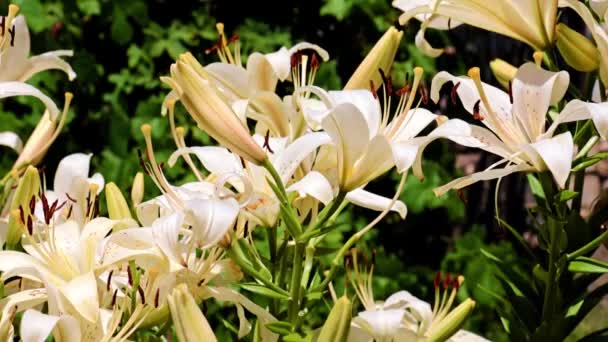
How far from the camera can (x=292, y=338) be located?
0.59 metres

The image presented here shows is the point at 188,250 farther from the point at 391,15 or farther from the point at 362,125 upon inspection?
the point at 391,15

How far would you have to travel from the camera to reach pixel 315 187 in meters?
0.61

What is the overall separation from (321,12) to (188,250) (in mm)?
1378

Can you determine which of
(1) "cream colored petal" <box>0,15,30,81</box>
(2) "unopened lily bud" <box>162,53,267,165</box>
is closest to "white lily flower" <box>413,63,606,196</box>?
(2) "unopened lily bud" <box>162,53,267,165</box>

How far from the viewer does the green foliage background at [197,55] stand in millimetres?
1875

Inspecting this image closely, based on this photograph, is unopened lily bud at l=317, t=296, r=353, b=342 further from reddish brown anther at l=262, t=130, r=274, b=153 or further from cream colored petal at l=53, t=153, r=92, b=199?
cream colored petal at l=53, t=153, r=92, b=199

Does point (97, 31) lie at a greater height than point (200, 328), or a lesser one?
lesser

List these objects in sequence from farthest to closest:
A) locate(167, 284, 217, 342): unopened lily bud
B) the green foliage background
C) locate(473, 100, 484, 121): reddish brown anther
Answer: the green foliage background
locate(473, 100, 484, 121): reddish brown anther
locate(167, 284, 217, 342): unopened lily bud

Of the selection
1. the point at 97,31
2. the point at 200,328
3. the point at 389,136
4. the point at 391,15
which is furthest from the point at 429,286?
the point at 200,328

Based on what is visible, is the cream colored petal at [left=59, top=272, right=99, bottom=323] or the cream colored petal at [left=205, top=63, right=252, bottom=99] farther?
the cream colored petal at [left=205, top=63, right=252, bottom=99]

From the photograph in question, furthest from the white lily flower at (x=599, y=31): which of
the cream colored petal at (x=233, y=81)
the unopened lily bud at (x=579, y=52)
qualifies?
the cream colored petal at (x=233, y=81)

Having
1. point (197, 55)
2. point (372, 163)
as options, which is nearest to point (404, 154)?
point (372, 163)

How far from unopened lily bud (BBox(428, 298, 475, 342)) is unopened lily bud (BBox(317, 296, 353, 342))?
3.3 inches

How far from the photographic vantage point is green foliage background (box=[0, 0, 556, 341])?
1.88 m
